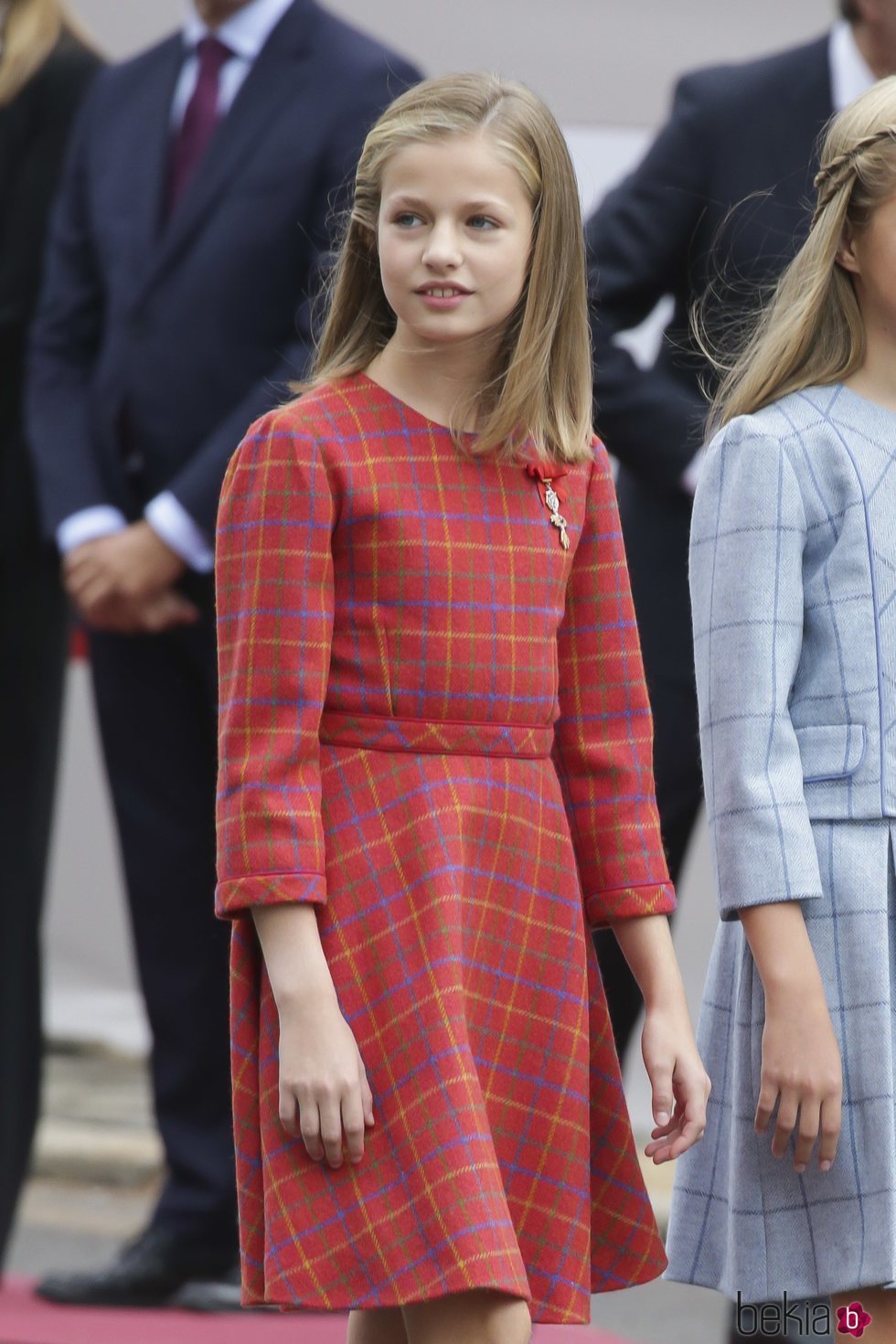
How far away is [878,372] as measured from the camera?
7.07ft

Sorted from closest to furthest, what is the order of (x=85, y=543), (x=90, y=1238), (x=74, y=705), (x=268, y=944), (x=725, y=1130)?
(x=268, y=944), (x=725, y=1130), (x=85, y=543), (x=90, y=1238), (x=74, y=705)

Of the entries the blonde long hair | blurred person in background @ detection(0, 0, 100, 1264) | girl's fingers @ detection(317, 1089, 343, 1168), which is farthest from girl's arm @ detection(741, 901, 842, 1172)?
the blonde long hair

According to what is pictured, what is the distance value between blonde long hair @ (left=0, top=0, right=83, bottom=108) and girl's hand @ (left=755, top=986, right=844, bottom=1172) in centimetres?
232

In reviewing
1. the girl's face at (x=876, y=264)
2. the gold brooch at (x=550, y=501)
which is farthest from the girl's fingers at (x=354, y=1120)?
the girl's face at (x=876, y=264)

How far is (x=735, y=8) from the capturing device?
430 cm

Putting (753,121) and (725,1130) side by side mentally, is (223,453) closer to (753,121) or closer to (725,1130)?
(753,121)

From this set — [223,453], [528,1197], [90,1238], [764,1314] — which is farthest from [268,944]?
[90,1238]

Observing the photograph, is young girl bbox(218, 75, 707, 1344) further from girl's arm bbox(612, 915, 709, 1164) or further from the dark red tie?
the dark red tie

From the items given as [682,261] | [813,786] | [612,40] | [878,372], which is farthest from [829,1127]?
[612,40]

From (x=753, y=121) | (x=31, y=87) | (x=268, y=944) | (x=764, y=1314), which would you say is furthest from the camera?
(x=31, y=87)

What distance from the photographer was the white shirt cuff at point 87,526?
3.35m

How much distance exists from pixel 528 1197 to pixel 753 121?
5.44ft

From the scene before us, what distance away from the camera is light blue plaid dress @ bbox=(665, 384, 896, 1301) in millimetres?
2031

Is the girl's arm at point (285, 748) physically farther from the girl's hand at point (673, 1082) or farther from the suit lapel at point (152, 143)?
the suit lapel at point (152, 143)
